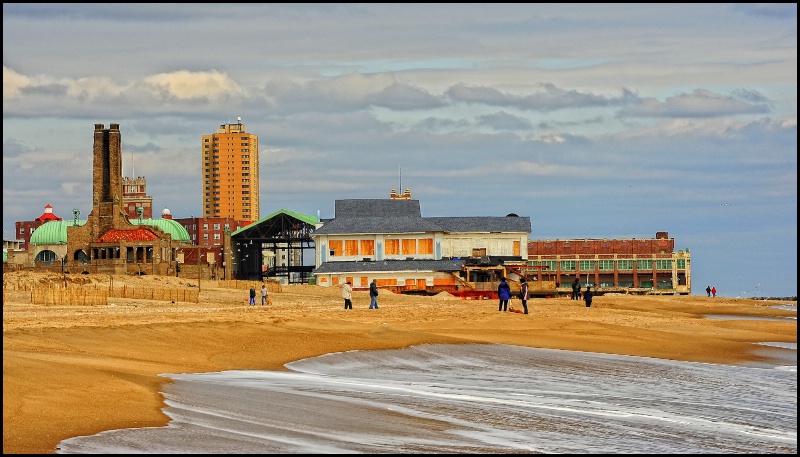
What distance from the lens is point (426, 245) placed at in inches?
3797

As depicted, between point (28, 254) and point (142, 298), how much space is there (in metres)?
87.1

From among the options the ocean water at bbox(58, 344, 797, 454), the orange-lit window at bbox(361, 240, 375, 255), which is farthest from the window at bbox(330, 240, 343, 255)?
the ocean water at bbox(58, 344, 797, 454)

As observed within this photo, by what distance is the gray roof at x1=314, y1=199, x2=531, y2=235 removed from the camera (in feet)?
314

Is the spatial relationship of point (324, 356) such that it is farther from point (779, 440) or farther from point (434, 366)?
point (779, 440)

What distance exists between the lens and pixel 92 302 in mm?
53188

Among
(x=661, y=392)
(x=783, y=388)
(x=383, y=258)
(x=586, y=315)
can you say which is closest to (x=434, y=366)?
(x=661, y=392)

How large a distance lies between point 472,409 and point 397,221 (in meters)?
77.4

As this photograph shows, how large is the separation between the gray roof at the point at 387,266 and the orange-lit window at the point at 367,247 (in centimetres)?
196

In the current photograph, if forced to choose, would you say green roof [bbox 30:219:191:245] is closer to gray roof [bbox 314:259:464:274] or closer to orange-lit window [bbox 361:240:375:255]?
orange-lit window [bbox 361:240:375:255]

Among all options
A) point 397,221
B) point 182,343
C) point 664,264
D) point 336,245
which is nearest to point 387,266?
point 336,245

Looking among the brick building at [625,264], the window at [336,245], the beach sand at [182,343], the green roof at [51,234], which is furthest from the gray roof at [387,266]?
the green roof at [51,234]

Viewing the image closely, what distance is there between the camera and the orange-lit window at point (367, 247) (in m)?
95.2

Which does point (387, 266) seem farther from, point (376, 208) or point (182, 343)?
point (182, 343)

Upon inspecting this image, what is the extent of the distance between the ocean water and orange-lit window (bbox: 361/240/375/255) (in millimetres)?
66438
